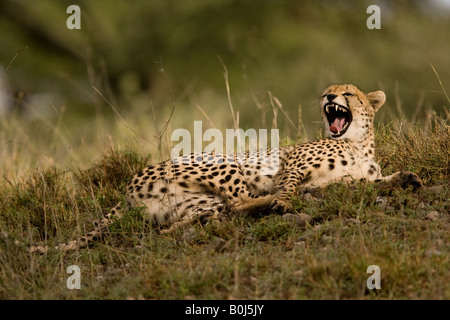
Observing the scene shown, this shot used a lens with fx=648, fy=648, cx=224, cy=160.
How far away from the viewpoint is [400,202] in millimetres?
4430

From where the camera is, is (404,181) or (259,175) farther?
(259,175)

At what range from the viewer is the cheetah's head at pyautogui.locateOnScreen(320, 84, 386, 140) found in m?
5.32

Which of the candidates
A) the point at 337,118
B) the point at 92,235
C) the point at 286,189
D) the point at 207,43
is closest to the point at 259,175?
the point at 286,189

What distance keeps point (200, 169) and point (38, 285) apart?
1.68m

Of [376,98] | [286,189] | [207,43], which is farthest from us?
[207,43]

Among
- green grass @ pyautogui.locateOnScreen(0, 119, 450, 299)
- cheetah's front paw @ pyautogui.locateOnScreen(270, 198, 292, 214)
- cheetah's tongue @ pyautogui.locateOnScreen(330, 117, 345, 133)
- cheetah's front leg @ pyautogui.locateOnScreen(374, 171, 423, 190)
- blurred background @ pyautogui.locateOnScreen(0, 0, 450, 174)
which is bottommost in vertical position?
green grass @ pyautogui.locateOnScreen(0, 119, 450, 299)

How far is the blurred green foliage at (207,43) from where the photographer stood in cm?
1444

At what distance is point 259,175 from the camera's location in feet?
17.2

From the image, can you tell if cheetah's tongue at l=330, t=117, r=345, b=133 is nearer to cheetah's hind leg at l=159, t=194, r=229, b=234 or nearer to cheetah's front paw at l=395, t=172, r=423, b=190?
cheetah's front paw at l=395, t=172, r=423, b=190

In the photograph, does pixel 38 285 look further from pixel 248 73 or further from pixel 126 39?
pixel 126 39

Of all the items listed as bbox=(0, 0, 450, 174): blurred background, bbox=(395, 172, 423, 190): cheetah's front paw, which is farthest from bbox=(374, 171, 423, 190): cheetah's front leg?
bbox=(0, 0, 450, 174): blurred background

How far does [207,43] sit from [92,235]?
37.0 feet

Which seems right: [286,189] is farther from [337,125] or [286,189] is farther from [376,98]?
[376,98]
